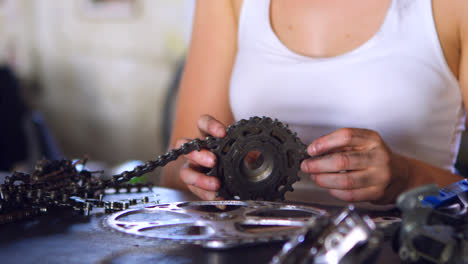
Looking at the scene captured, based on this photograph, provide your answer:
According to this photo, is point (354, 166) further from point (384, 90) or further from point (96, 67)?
point (96, 67)

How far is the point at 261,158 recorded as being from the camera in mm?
615

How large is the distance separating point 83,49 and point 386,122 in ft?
11.1

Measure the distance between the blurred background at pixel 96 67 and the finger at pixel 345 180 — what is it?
2992mm

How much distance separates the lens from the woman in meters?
0.92

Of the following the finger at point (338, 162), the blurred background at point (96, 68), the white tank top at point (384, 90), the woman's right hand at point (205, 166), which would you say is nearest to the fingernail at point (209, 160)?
the woman's right hand at point (205, 166)

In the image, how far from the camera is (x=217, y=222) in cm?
49

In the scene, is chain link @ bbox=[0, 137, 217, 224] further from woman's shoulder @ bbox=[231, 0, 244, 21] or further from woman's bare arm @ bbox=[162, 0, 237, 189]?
woman's shoulder @ bbox=[231, 0, 244, 21]

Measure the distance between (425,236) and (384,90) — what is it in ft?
2.00

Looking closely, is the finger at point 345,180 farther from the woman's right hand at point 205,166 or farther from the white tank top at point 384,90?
the white tank top at point 384,90

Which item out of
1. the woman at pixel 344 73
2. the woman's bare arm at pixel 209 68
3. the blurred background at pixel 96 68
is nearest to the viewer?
the woman at pixel 344 73

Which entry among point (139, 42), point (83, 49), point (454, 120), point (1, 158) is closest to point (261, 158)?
point (454, 120)

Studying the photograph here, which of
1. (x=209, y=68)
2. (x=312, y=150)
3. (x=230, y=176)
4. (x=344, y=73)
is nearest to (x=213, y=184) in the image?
(x=230, y=176)

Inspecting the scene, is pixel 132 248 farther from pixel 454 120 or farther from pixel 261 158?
pixel 454 120

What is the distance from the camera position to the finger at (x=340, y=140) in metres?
0.62
